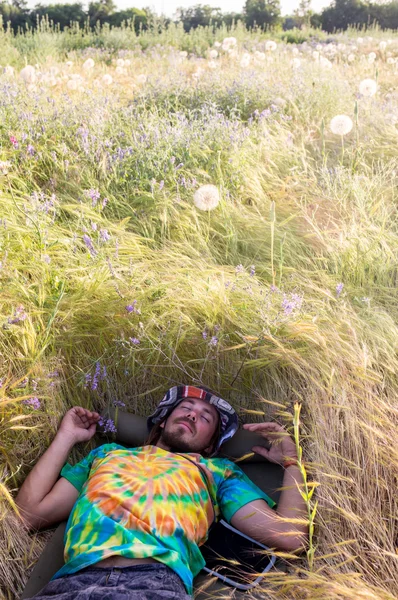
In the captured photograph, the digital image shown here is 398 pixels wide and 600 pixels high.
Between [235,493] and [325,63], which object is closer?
[235,493]

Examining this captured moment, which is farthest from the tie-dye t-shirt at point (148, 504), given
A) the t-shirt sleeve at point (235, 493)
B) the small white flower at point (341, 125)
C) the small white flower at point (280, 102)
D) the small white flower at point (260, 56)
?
the small white flower at point (260, 56)

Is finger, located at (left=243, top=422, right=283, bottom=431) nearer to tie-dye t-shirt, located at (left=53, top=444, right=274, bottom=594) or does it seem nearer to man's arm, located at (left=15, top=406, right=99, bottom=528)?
tie-dye t-shirt, located at (left=53, top=444, right=274, bottom=594)

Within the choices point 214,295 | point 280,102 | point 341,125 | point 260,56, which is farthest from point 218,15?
point 214,295

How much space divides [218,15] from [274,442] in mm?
21917

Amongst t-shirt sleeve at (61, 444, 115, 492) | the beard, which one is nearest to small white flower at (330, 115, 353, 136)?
the beard

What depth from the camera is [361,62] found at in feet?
28.2

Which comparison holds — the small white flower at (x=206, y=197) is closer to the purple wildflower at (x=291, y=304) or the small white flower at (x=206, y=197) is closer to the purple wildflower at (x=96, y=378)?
the purple wildflower at (x=291, y=304)

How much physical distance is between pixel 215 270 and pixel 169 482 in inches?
51.5

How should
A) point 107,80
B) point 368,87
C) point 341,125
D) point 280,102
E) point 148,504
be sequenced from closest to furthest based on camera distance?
1. point 148,504
2. point 341,125
3. point 368,87
4. point 280,102
5. point 107,80

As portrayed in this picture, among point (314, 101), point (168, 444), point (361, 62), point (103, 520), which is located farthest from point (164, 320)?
point (361, 62)

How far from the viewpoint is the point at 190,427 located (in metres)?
2.70

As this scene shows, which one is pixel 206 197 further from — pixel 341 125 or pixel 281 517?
pixel 281 517

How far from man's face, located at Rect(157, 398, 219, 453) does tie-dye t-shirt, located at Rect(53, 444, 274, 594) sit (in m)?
0.07

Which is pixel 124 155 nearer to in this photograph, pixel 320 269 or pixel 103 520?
pixel 320 269
